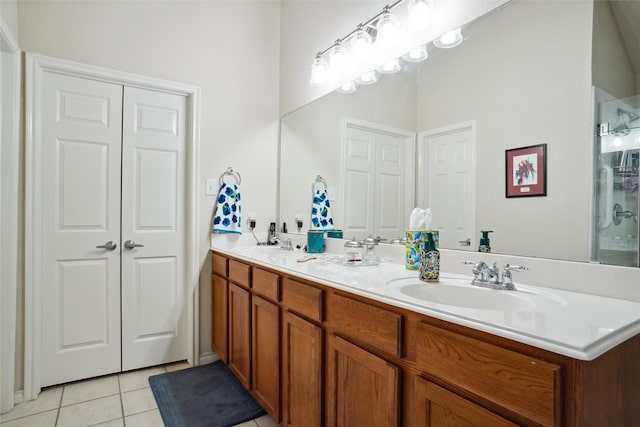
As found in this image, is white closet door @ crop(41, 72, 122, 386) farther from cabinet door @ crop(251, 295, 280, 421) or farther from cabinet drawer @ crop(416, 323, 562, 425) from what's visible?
cabinet drawer @ crop(416, 323, 562, 425)

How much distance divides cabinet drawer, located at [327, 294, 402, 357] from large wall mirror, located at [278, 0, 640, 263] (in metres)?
0.57

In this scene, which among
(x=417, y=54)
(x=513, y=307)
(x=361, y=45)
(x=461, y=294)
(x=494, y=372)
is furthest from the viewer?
(x=361, y=45)

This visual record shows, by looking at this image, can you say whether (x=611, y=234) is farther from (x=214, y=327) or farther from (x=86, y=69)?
(x=86, y=69)

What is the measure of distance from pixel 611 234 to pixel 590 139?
292 mm

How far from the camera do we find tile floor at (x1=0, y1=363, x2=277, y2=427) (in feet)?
5.67

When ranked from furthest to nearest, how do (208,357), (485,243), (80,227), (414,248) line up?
1. (208,357)
2. (80,227)
3. (414,248)
4. (485,243)

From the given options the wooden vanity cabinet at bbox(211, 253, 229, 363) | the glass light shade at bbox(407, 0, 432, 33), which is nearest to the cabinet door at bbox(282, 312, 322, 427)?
the wooden vanity cabinet at bbox(211, 253, 229, 363)

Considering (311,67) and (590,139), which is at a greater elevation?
(311,67)

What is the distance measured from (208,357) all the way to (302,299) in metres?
1.48

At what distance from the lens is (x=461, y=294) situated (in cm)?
115

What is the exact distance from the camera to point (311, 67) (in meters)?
2.32

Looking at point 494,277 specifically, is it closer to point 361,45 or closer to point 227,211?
point 361,45

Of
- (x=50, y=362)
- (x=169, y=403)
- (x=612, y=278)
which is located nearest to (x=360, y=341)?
(x=612, y=278)

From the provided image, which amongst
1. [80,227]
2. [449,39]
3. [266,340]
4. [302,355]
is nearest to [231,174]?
[80,227]
